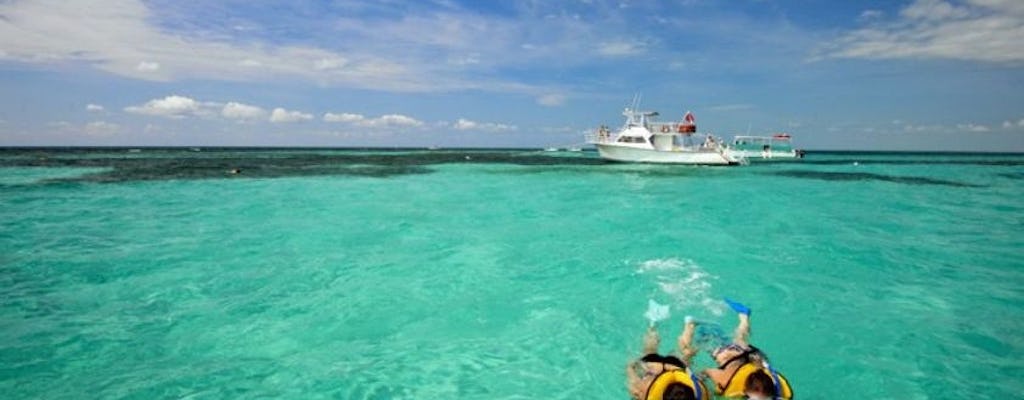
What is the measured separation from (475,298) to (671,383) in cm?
533

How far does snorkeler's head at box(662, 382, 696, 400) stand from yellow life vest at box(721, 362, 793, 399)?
0.69 metres

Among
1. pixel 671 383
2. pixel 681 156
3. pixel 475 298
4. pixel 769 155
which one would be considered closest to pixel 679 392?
pixel 671 383

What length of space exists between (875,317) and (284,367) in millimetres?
8613

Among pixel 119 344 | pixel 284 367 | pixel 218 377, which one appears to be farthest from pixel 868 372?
pixel 119 344

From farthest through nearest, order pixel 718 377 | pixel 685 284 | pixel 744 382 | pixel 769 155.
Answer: pixel 769 155
pixel 685 284
pixel 718 377
pixel 744 382

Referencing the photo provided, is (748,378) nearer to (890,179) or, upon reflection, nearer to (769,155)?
(890,179)

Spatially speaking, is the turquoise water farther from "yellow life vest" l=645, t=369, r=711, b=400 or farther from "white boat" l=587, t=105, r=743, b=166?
"white boat" l=587, t=105, r=743, b=166

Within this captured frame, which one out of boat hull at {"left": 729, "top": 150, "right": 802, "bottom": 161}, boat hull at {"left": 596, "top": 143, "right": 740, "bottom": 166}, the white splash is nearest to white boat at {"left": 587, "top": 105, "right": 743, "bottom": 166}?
boat hull at {"left": 596, "top": 143, "right": 740, "bottom": 166}

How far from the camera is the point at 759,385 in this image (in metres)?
4.84

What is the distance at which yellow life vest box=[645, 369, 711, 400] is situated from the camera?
4.61 meters

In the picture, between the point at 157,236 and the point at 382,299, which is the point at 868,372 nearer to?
the point at 382,299

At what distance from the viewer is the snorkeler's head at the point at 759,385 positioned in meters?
4.82

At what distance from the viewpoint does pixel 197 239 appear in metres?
14.2

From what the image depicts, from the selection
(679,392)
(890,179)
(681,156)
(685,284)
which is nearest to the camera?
(679,392)
